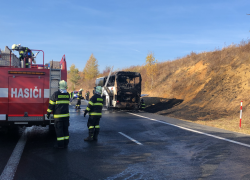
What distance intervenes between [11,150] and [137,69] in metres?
54.6

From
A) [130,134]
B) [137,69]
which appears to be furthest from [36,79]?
[137,69]

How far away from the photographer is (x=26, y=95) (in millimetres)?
7828

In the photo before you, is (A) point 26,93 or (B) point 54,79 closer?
(A) point 26,93

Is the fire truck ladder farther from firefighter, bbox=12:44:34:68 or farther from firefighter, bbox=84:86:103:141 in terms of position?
firefighter, bbox=12:44:34:68

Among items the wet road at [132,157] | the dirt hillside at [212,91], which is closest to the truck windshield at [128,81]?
the dirt hillside at [212,91]

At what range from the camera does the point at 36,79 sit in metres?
7.91

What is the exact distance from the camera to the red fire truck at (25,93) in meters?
7.64

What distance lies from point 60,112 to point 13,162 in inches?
73.6

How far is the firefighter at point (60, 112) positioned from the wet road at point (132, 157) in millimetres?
308

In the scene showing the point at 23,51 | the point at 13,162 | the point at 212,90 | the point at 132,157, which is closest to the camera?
the point at 13,162

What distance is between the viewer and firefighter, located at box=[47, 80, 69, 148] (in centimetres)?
710

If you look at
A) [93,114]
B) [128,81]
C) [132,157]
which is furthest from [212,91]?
[132,157]

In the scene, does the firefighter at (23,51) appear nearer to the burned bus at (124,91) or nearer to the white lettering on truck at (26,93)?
the white lettering on truck at (26,93)

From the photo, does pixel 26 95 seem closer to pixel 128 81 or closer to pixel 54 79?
pixel 54 79
